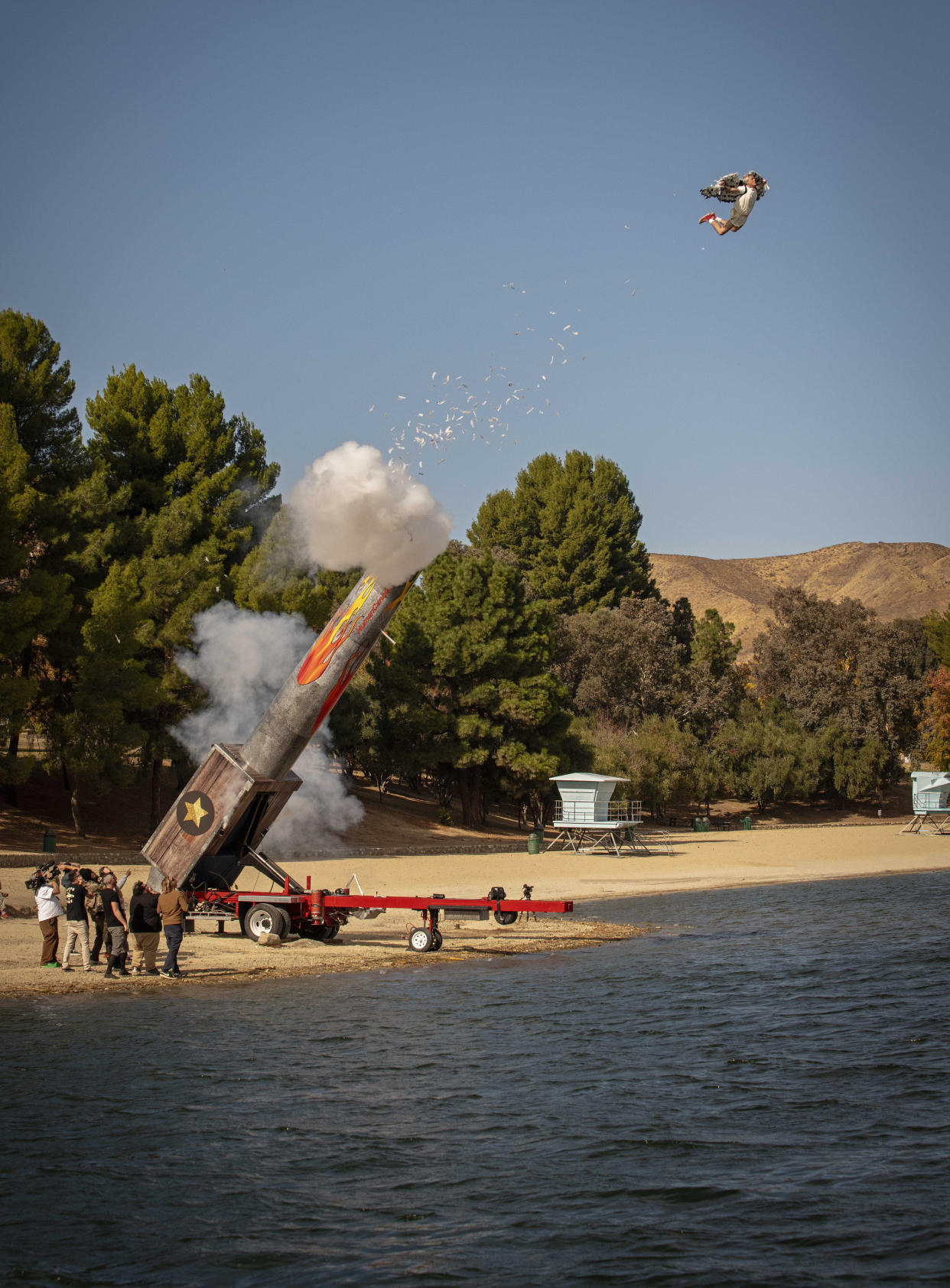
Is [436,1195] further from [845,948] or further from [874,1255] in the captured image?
[845,948]

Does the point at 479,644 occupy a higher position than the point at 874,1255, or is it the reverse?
the point at 479,644

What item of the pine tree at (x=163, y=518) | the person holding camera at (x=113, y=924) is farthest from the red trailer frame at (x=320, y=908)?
the pine tree at (x=163, y=518)

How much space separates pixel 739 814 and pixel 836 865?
31.7 metres

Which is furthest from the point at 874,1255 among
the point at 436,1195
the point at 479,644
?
the point at 479,644

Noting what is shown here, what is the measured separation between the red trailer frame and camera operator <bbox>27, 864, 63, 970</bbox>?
3.36 meters

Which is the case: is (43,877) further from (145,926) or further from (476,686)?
(476,686)

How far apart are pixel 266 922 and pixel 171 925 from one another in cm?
335

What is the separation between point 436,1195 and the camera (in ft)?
33.5

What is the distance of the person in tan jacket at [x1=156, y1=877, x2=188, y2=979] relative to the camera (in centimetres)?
2003

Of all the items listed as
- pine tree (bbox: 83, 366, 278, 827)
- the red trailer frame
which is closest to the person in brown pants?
the red trailer frame

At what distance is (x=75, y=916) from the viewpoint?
→ 1945 centimetres

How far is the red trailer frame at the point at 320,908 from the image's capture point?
22.3 m

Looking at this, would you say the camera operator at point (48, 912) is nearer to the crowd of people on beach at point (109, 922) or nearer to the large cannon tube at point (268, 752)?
the crowd of people on beach at point (109, 922)

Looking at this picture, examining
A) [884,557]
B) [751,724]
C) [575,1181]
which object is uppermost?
[884,557]
